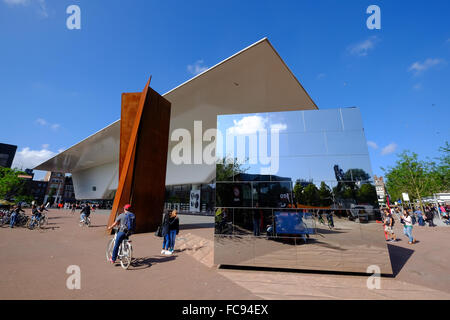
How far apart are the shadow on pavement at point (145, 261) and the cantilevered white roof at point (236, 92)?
38.3 feet

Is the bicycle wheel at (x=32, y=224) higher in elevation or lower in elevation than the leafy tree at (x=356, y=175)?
lower

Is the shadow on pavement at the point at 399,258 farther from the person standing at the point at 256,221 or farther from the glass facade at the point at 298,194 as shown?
the person standing at the point at 256,221

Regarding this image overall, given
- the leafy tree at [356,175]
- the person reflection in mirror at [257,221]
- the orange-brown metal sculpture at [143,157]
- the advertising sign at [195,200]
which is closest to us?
the leafy tree at [356,175]

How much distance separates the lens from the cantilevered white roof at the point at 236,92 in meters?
13.3

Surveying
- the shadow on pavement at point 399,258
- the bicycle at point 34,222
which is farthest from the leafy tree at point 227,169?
the bicycle at point 34,222

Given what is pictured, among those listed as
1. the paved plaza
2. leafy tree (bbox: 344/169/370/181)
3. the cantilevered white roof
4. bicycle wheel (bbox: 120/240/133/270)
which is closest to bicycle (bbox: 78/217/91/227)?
the paved plaza

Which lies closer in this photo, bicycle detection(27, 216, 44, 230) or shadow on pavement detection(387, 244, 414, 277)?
shadow on pavement detection(387, 244, 414, 277)

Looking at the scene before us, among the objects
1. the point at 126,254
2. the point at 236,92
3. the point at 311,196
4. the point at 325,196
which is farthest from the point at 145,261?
the point at 236,92

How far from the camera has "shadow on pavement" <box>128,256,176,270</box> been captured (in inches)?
205

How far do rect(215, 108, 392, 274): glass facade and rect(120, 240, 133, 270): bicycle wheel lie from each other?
7.21ft

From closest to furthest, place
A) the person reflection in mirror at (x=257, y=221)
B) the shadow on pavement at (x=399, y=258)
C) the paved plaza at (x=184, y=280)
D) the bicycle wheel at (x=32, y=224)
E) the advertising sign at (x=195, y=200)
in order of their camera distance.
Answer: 1. the paved plaza at (x=184, y=280)
2. the person reflection in mirror at (x=257, y=221)
3. the shadow on pavement at (x=399, y=258)
4. the bicycle wheel at (x=32, y=224)
5. the advertising sign at (x=195, y=200)

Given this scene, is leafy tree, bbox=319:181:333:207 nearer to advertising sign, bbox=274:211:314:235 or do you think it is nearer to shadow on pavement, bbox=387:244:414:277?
advertising sign, bbox=274:211:314:235

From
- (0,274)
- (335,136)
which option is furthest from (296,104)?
(0,274)

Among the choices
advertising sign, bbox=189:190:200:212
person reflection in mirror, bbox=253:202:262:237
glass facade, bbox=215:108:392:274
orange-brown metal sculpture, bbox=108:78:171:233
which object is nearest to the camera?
glass facade, bbox=215:108:392:274
